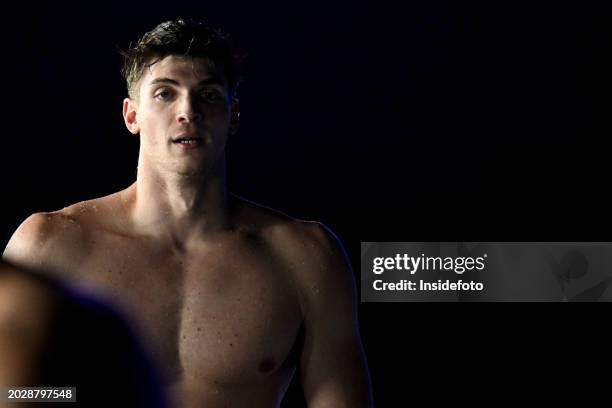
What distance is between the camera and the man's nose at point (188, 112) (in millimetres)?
1251

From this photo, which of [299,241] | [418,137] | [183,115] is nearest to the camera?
[183,115]

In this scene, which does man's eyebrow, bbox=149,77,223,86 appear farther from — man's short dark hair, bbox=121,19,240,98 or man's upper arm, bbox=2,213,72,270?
man's upper arm, bbox=2,213,72,270

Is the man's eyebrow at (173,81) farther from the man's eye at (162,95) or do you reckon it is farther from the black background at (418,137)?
the black background at (418,137)

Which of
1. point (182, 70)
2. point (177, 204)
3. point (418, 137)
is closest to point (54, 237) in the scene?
point (177, 204)

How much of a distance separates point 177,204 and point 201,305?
0.45 feet

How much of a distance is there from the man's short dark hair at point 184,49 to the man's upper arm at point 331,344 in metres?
0.28

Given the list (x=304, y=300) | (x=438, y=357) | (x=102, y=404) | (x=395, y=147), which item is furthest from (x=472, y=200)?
(x=102, y=404)

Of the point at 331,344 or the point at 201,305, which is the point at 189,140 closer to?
the point at 201,305

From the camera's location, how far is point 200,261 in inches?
52.1

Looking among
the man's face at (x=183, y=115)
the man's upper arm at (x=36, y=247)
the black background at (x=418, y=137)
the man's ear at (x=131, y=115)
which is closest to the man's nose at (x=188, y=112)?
the man's face at (x=183, y=115)

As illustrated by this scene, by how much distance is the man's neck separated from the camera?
4.30 feet

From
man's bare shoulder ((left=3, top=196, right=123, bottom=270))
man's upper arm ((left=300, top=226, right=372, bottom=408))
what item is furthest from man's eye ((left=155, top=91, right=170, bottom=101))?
man's upper arm ((left=300, top=226, right=372, bottom=408))

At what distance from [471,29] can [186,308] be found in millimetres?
1042

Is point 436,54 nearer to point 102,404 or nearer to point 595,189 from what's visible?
point 595,189
